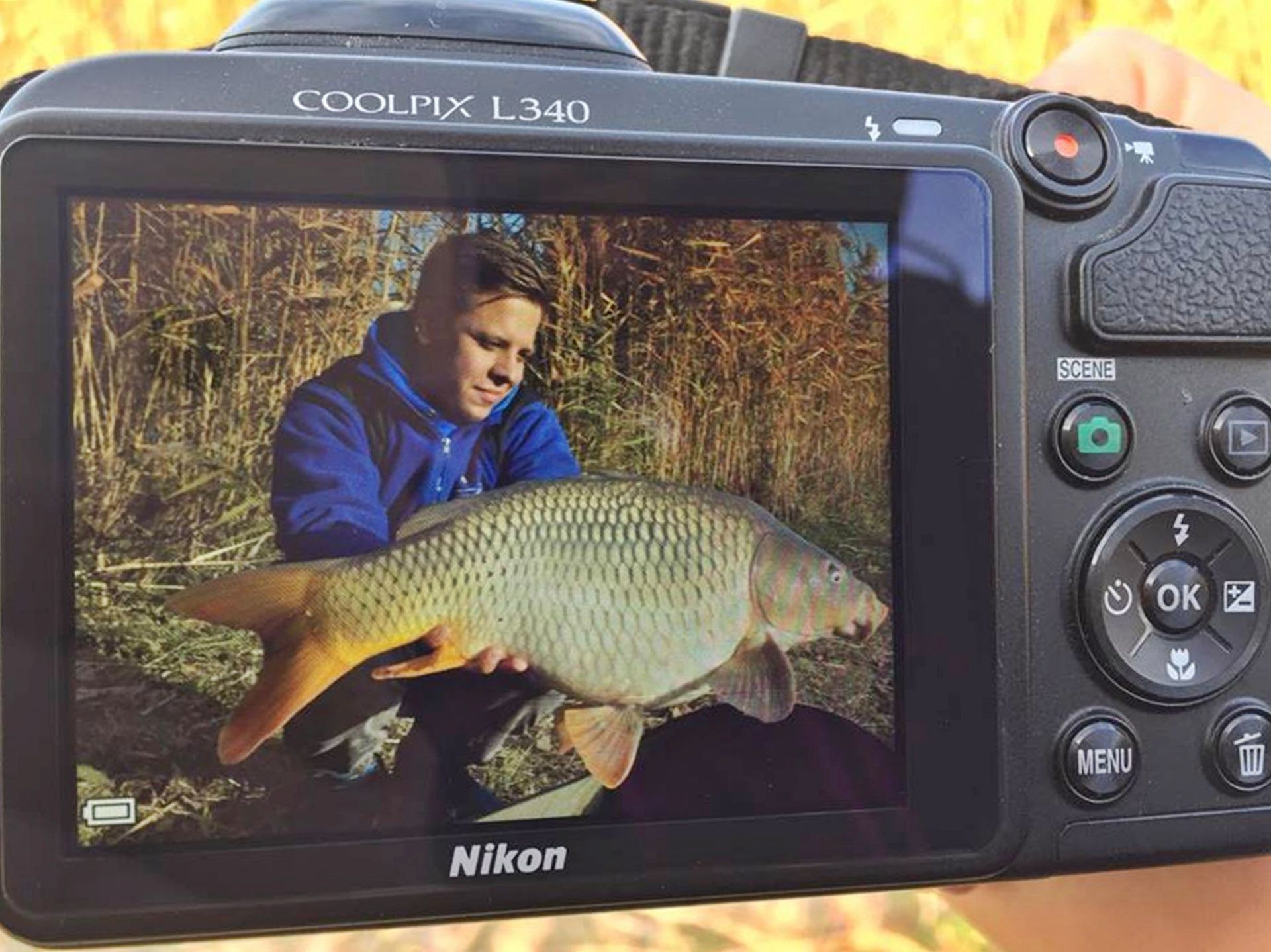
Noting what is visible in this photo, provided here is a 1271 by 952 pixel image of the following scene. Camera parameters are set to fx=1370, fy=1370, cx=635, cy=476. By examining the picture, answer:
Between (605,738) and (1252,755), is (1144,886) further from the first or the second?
(605,738)

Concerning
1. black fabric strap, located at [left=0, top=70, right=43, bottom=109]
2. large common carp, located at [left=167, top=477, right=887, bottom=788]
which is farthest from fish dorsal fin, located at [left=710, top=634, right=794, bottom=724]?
black fabric strap, located at [left=0, top=70, right=43, bottom=109]

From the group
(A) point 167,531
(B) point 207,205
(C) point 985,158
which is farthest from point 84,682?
(C) point 985,158

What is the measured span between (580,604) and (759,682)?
68mm

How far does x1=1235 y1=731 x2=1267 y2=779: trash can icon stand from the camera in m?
0.52

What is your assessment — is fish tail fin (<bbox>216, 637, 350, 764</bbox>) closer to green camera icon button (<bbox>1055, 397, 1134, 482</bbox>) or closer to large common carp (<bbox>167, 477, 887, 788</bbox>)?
large common carp (<bbox>167, 477, 887, 788</bbox>)

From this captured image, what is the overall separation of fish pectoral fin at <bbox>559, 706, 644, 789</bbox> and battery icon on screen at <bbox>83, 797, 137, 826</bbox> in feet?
0.46

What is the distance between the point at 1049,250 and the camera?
0.51m

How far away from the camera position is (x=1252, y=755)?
1.70 feet

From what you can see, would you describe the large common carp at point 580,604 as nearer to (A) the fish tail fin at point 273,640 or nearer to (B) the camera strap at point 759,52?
(A) the fish tail fin at point 273,640

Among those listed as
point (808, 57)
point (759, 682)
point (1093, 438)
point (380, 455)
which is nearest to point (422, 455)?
point (380, 455)

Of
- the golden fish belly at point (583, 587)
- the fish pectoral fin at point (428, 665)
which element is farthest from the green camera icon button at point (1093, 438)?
the fish pectoral fin at point (428, 665)

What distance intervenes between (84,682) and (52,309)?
0.39ft

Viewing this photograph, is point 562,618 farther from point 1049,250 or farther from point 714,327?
point 1049,250

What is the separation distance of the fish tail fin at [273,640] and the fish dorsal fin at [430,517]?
0.09 ft
